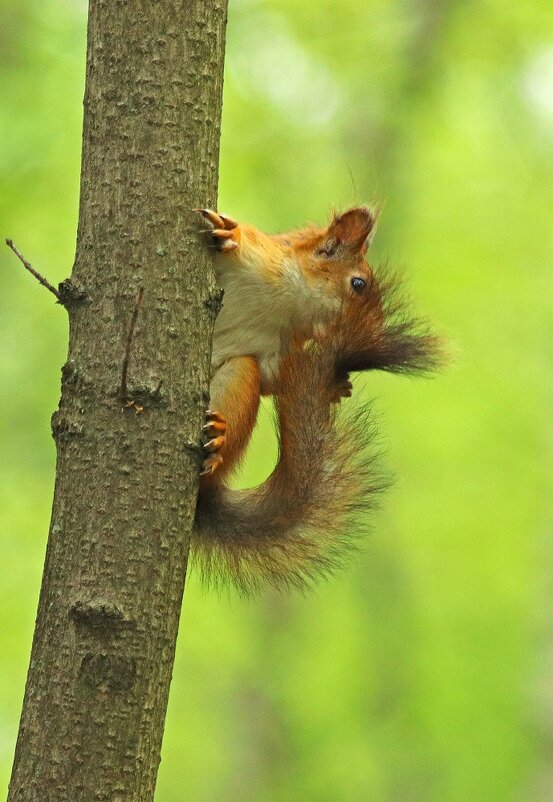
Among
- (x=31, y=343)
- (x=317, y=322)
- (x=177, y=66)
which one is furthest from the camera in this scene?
(x=31, y=343)

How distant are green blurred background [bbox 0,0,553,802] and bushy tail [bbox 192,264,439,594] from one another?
6.81 meters

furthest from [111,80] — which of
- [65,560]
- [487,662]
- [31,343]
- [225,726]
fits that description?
[225,726]

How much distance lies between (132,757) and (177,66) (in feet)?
4.58

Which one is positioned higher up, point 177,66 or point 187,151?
point 177,66

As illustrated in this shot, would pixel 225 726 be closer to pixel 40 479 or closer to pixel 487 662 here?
pixel 487 662

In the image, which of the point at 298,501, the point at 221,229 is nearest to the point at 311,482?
the point at 298,501

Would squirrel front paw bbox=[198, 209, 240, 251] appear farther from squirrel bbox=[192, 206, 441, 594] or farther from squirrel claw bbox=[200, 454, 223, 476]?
squirrel claw bbox=[200, 454, 223, 476]

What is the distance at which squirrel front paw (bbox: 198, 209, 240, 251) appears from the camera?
244 cm

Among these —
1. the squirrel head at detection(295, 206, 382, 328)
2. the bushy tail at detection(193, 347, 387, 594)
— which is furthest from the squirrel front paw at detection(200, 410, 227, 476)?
the squirrel head at detection(295, 206, 382, 328)

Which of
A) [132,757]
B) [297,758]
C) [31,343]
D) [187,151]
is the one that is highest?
[31,343]

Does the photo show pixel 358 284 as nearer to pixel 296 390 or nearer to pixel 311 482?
pixel 296 390

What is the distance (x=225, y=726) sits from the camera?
13.7 m

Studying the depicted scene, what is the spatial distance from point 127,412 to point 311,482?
2.98 ft

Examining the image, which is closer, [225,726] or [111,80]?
[111,80]
